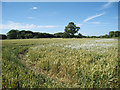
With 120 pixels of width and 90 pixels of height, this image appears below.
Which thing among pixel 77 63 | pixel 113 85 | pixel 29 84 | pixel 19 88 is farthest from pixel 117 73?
pixel 19 88

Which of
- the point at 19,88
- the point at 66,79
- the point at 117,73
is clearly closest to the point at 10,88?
the point at 19,88

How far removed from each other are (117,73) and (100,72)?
683 mm

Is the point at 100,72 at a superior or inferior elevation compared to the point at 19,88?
superior

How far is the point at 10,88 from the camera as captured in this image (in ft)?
9.82

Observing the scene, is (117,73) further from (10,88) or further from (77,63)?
(10,88)

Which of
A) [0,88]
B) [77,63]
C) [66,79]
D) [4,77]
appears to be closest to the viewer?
[0,88]

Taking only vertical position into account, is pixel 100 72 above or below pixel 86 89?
above

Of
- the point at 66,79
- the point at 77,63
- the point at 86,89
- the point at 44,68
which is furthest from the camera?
the point at 44,68

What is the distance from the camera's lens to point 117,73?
3584 millimetres

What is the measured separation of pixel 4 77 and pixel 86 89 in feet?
10.8

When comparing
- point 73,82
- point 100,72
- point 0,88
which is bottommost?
point 73,82

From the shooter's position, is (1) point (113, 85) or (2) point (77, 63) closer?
(1) point (113, 85)

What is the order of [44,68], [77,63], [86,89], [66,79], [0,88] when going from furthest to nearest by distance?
[44,68]
[77,63]
[66,79]
[86,89]
[0,88]

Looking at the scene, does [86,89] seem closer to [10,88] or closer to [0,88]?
[10,88]
